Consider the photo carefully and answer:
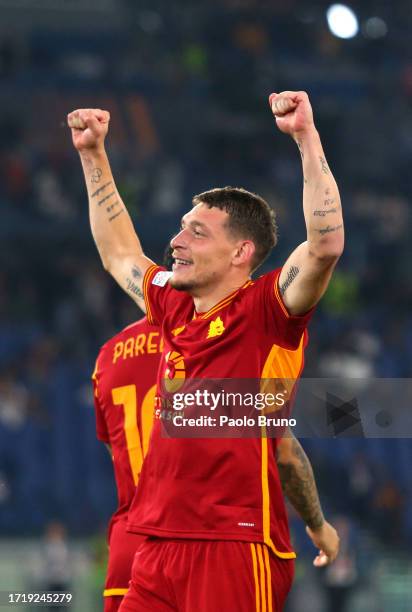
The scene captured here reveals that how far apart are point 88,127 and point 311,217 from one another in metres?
1.31

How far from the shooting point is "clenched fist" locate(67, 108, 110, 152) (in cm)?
497

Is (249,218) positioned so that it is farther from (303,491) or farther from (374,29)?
(374,29)

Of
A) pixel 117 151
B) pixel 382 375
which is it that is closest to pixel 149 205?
pixel 117 151

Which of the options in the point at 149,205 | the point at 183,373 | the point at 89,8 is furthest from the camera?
the point at 89,8

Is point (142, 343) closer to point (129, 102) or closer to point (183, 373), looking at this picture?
point (183, 373)

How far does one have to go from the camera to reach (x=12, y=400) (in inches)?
552

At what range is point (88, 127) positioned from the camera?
499cm

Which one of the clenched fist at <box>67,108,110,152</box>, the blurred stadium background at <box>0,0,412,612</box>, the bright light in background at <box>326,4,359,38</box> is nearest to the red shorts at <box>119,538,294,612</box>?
the clenched fist at <box>67,108,110,152</box>

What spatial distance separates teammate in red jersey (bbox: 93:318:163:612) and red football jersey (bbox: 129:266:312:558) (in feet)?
2.20

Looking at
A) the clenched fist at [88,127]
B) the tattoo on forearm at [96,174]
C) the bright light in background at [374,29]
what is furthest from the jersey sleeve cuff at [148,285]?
the bright light in background at [374,29]

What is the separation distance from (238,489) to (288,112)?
126 cm

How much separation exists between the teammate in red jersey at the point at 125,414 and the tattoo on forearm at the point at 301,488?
59cm

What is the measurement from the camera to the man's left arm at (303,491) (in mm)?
4844
